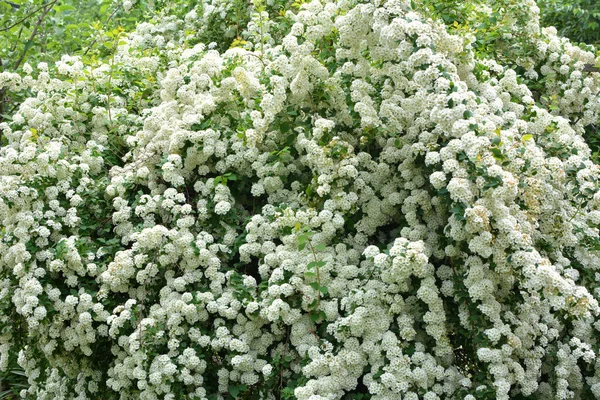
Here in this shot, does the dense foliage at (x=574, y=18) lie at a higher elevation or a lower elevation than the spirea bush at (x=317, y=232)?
lower

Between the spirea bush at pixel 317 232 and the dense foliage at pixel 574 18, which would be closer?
the spirea bush at pixel 317 232

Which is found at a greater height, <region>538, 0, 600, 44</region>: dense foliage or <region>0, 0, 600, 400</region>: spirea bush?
<region>0, 0, 600, 400</region>: spirea bush

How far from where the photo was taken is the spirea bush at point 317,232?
3271mm

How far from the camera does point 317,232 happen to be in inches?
144

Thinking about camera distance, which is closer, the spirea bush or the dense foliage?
the spirea bush

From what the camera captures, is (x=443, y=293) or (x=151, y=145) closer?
(x=443, y=293)

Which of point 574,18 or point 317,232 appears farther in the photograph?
point 574,18

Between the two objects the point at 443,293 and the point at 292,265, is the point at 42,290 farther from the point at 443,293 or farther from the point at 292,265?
the point at 443,293

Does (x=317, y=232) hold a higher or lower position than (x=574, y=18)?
higher

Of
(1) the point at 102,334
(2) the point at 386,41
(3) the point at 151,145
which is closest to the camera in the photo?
(2) the point at 386,41

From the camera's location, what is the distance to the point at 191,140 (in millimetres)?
3896

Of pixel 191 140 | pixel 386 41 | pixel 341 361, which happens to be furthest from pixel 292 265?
pixel 386 41

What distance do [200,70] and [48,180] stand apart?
103 centimetres

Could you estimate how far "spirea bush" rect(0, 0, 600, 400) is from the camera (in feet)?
10.7
